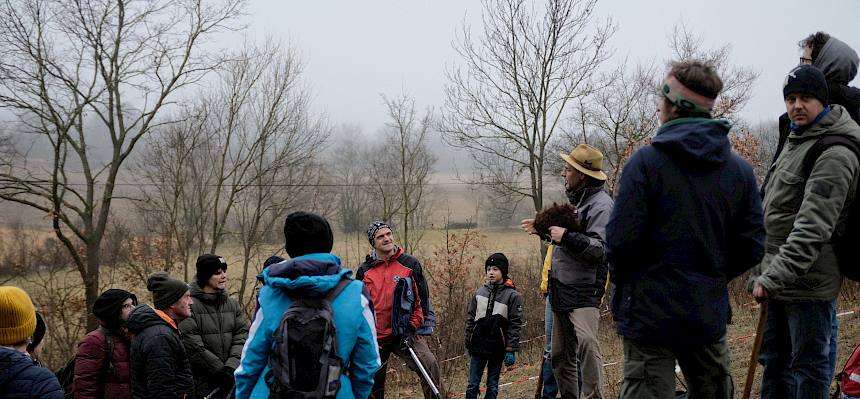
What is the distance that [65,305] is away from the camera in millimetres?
15242

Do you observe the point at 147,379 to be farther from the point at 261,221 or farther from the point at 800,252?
the point at 261,221

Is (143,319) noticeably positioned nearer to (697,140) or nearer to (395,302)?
(395,302)

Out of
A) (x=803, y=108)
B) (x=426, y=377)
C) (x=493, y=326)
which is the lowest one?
(x=426, y=377)

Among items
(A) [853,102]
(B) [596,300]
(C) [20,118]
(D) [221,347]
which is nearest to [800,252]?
(A) [853,102]

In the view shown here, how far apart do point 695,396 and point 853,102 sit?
219cm

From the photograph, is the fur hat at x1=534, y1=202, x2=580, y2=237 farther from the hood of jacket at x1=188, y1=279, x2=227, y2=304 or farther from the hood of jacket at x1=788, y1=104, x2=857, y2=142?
the hood of jacket at x1=188, y1=279, x2=227, y2=304

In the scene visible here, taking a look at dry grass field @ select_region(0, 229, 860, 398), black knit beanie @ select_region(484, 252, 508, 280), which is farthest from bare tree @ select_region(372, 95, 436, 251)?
black knit beanie @ select_region(484, 252, 508, 280)

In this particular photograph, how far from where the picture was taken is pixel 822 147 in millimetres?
3488

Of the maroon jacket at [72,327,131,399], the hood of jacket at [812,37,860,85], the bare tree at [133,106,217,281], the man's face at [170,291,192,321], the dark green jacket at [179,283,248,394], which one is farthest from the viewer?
the bare tree at [133,106,217,281]

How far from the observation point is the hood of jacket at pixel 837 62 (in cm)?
391

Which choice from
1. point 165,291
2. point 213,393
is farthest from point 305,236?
point 213,393

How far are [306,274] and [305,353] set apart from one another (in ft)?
1.23

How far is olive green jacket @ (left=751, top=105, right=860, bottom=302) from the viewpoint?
336 cm

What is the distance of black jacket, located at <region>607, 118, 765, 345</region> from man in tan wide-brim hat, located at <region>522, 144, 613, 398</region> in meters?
1.86
